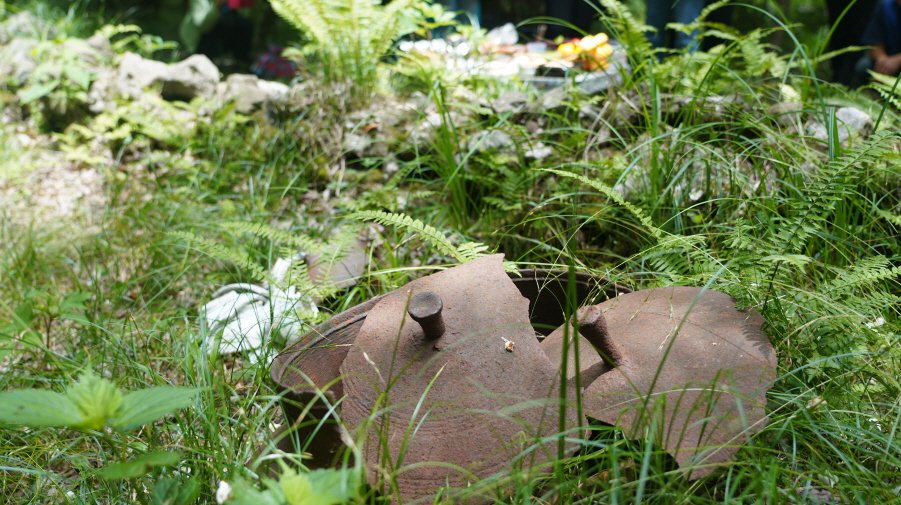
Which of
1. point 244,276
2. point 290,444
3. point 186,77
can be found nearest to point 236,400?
point 290,444

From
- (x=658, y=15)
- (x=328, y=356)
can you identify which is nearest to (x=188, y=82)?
(x=658, y=15)

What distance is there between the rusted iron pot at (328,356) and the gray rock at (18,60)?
4.35 metres

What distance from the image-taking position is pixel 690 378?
152 centimetres

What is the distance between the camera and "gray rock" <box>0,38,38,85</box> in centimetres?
495

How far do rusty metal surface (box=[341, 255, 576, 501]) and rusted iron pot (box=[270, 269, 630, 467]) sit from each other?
8cm

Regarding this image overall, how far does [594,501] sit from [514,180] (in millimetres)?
1599

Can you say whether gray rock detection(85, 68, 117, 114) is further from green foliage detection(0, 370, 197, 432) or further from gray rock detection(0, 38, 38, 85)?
green foliage detection(0, 370, 197, 432)

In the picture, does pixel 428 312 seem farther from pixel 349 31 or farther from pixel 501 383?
pixel 349 31

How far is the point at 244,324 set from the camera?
247 cm

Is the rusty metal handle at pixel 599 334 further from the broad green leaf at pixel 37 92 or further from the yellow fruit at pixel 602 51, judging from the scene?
the broad green leaf at pixel 37 92

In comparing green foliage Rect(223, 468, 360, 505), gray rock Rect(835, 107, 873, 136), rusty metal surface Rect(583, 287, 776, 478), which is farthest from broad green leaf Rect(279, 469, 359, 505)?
gray rock Rect(835, 107, 873, 136)

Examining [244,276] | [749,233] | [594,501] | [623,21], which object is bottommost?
[244,276]

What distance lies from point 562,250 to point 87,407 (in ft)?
4.83

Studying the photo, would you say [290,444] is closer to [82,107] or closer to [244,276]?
[244,276]
